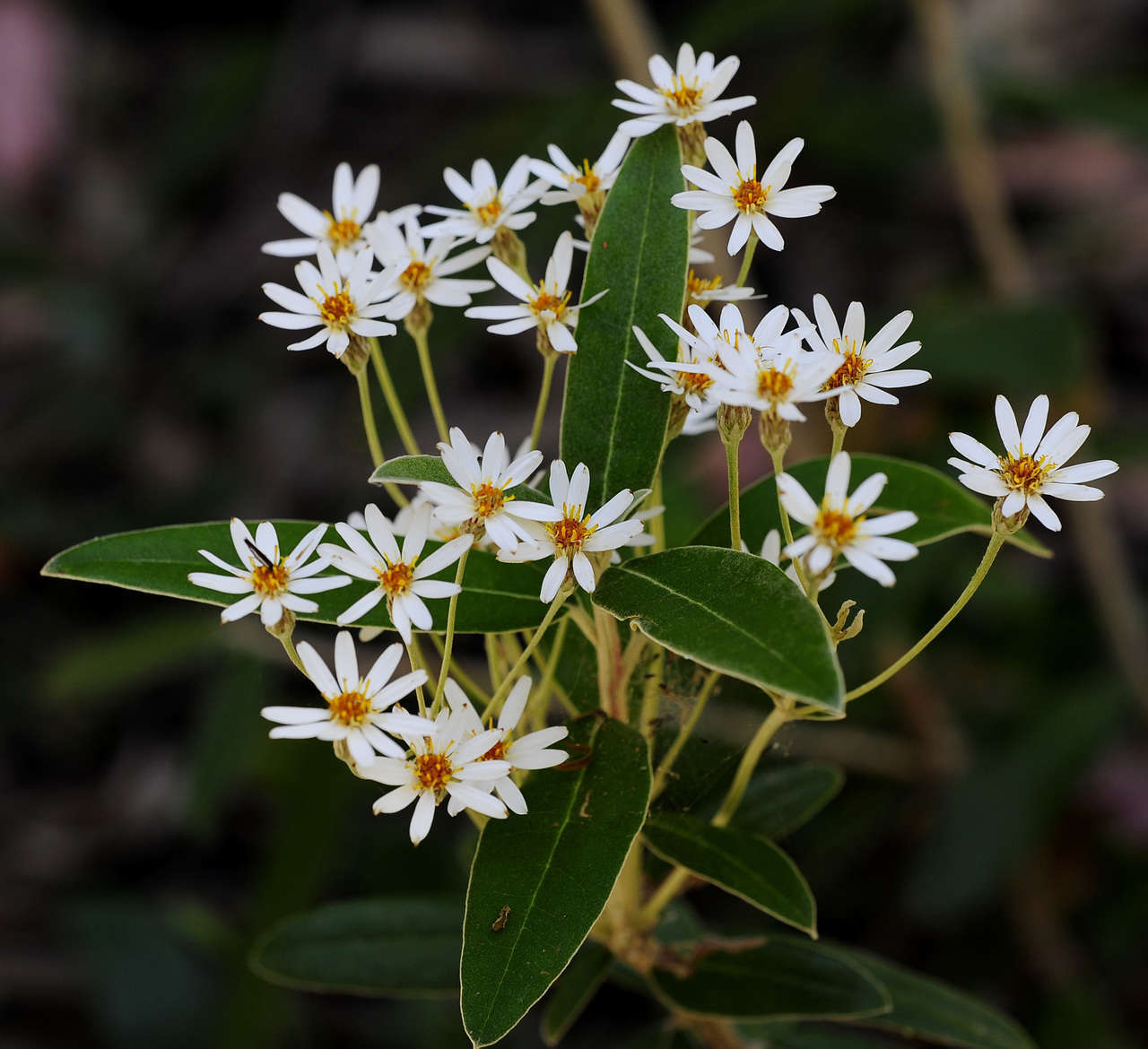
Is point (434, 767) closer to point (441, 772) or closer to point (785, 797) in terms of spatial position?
point (441, 772)

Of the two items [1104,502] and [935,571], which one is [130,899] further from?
[1104,502]

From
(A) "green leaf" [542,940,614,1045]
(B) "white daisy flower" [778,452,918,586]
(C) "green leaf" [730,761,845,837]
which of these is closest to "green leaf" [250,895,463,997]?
(A) "green leaf" [542,940,614,1045]

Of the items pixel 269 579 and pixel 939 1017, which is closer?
pixel 269 579

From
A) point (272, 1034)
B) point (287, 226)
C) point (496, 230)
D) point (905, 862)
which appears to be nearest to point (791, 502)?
point (496, 230)

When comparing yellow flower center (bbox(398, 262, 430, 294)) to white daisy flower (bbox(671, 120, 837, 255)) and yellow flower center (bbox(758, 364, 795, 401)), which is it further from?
yellow flower center (bbox(758, 364, 795, 401))

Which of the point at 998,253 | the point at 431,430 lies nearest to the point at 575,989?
the point at 998,253

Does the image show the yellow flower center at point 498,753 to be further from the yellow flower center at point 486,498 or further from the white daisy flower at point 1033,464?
the white daisy flower at point 1033,464

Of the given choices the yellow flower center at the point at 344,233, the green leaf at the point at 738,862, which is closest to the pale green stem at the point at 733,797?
the green leaf at the point at 738,862
